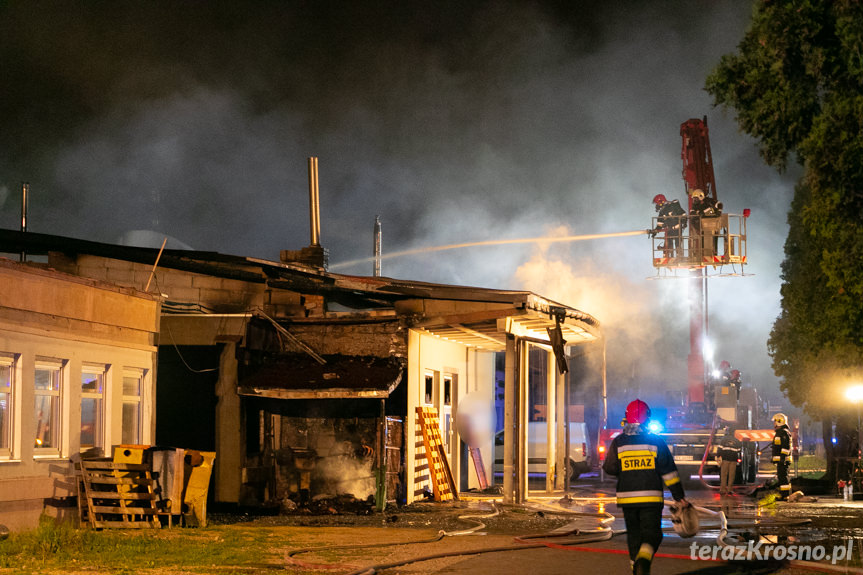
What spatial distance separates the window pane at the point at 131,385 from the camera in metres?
16.8

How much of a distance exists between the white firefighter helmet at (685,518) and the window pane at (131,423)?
10099mm

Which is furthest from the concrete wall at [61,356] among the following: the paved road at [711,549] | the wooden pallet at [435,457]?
the paved road at [711,549]

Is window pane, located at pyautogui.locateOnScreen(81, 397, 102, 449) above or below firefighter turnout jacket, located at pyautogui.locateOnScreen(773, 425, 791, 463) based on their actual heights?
above

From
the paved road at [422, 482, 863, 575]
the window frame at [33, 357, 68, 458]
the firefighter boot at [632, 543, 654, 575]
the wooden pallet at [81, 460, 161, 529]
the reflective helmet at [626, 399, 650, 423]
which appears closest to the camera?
the firefighter boot at [632, 543, 654, 575]

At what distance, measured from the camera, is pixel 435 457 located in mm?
20766

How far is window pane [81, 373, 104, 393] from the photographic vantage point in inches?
621

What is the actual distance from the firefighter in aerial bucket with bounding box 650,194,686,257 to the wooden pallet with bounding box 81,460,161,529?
20421 mm

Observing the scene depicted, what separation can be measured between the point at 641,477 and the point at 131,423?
33.4 ft

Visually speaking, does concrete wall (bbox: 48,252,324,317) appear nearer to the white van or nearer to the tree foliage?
the white van

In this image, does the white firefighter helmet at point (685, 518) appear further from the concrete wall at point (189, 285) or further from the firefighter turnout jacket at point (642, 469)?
the concrete wall at point (189, 285)

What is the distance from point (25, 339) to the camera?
14109 millimetres

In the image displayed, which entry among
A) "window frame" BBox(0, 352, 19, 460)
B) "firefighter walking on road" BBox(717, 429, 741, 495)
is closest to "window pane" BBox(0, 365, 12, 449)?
"window frame" BBox(0, 352, 19, 460)

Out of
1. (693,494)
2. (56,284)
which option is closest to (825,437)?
(693,494)

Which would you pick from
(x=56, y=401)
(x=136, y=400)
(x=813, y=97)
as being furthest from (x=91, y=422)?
(x=813, y=97)
